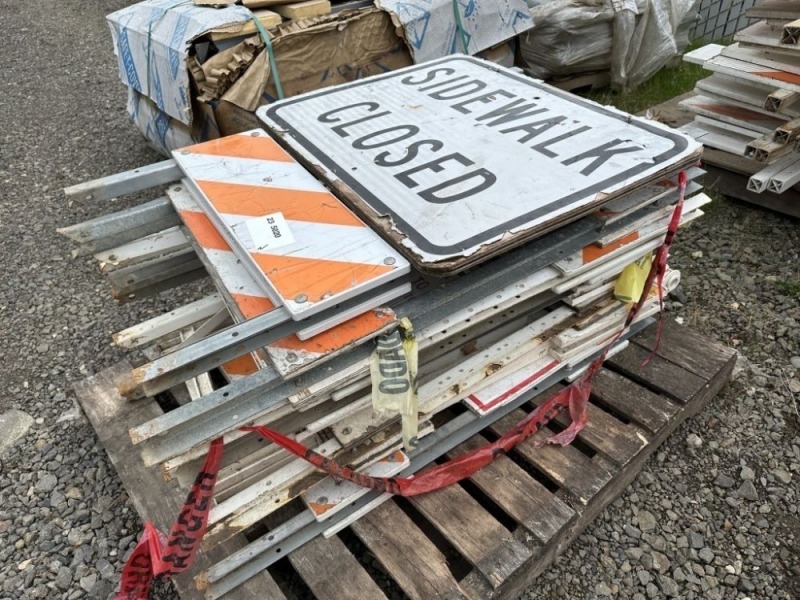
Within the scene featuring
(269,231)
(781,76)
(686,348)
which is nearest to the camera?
(269,231)

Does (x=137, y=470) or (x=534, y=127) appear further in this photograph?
(x=137, y=470)

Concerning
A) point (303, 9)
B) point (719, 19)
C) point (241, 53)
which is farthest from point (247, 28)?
point (719, 19)

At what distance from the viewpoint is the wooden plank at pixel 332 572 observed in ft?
5.89

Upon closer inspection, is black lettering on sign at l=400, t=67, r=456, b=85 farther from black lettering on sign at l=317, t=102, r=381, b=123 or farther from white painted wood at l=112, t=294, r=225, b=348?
white painted wood at l=112, t=294, r=225, b=348

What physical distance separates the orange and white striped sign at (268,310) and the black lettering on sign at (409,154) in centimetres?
53

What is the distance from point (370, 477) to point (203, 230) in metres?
0.90

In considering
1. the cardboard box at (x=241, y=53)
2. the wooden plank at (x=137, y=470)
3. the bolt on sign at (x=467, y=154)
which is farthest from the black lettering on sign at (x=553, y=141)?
the cardboard box at (x=241, y=53)

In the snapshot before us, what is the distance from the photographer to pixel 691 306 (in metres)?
2.98

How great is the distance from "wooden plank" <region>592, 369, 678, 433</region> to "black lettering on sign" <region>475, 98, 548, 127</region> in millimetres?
1056

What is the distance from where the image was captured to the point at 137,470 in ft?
7.27

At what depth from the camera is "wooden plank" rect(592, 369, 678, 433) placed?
222cm

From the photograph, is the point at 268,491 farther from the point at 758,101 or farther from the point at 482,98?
the point at 758,101

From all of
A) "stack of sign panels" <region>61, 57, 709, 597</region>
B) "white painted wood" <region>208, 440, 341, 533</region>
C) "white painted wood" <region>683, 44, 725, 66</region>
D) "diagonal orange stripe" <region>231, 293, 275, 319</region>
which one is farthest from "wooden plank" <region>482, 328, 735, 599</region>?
"white painted wood" <region>683, 44, 725, 66</region>

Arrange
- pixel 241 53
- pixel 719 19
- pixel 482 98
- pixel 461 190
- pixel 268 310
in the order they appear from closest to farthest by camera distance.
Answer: pixel 268 310
pixel 461 190
pixel 482 98
pixel 241 53
pixel 719 19
